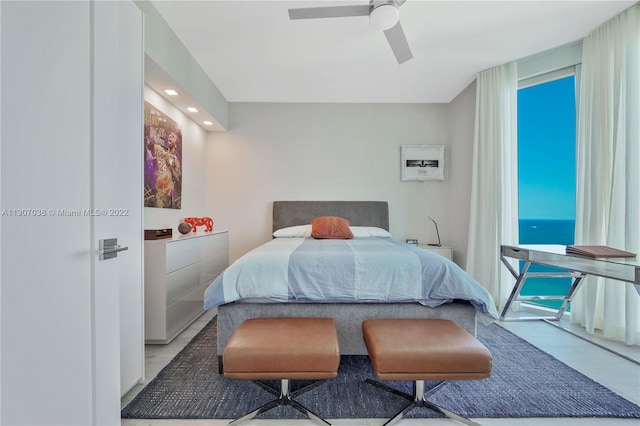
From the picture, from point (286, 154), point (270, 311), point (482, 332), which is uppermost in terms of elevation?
point (286, 154)

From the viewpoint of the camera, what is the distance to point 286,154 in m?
4.14

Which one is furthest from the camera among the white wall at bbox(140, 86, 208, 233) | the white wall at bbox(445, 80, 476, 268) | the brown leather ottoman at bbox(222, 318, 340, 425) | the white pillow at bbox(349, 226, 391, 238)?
the white wall at bbox(445, 80, 476, 268)

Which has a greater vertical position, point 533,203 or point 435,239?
point 533,203

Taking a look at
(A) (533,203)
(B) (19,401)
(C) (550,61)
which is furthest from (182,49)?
(A) (533,203)

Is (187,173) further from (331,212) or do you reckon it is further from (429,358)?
(429,358)

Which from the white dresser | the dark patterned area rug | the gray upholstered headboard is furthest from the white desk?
the white dresser

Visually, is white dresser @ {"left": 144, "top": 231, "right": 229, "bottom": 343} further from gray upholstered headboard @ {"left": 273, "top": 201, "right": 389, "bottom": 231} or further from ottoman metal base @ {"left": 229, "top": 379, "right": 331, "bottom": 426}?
gray upholstered headboard @ {"left": 273, "top": 201, "right": 389, "bottom": 231}

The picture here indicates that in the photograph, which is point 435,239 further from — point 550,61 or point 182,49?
point 182,49

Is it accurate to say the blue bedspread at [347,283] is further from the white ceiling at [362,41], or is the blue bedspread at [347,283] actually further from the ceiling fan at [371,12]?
the white ceiling at [362,41]

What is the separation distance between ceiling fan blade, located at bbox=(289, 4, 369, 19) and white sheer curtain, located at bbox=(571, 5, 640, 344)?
82.8 inches

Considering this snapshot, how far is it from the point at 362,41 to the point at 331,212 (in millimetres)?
2120

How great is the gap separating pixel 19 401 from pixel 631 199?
3.62 meters

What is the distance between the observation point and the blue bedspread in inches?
71.7

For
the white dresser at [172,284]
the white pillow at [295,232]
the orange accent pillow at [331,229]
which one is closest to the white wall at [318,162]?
the white pillow at [295,232]
